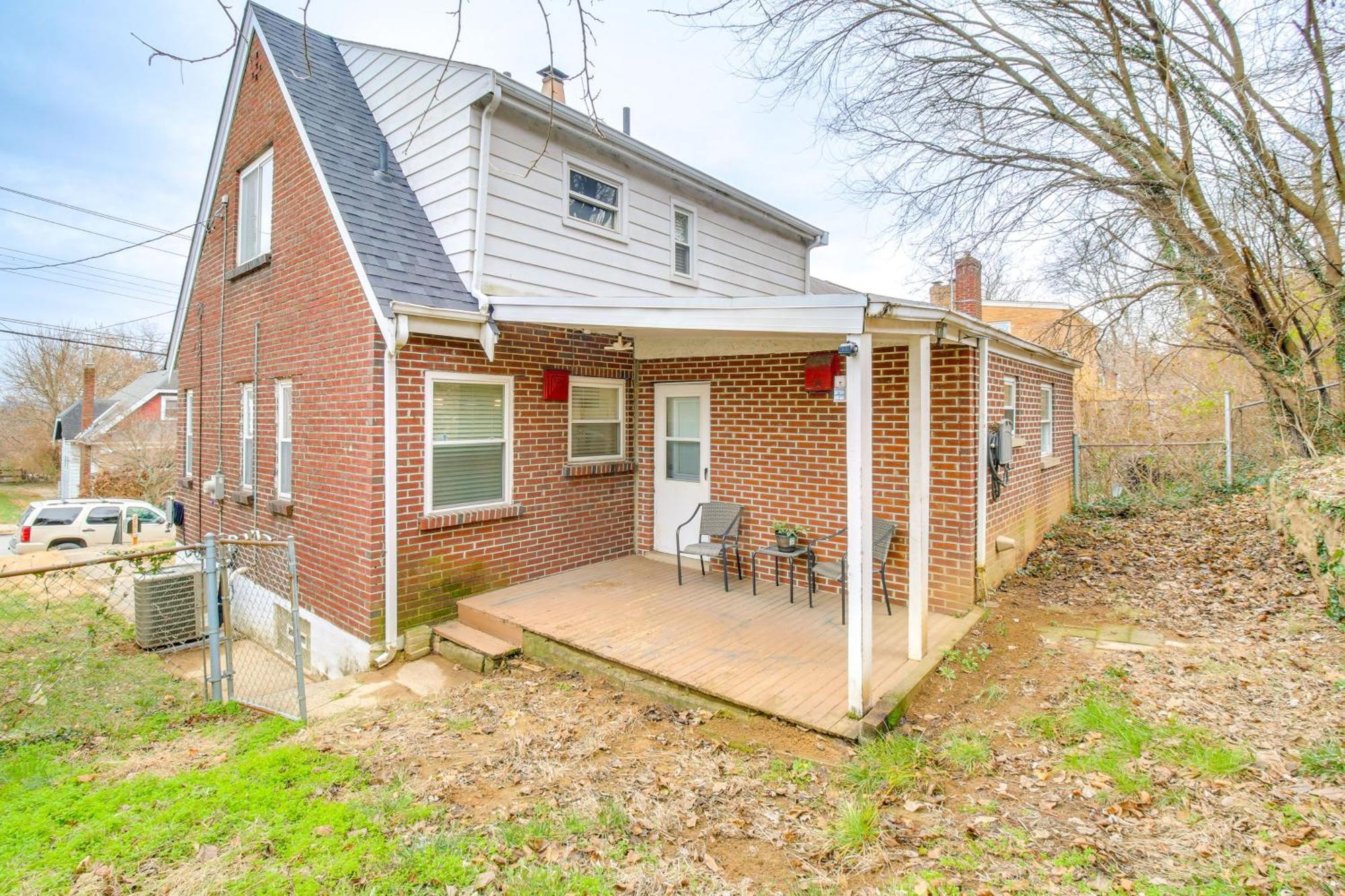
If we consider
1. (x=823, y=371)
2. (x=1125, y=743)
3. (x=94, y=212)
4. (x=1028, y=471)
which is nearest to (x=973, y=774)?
(x=1125, y=743)

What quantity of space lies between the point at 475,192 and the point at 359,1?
3.53 meters

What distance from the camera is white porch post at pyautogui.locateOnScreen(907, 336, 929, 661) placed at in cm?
443

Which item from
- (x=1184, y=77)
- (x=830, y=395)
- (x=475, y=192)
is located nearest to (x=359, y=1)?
(x=475, y=192)

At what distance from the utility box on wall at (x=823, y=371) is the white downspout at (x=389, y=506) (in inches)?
149

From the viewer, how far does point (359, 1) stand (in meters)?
2.61

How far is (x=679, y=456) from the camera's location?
747 cm

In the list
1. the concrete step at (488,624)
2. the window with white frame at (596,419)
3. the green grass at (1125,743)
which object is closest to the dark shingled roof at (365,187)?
the window with white frame at (596,419)

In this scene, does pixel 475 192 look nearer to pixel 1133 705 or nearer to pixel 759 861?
pixel 759 861

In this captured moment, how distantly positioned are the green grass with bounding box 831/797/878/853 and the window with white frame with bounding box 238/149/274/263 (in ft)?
25.9

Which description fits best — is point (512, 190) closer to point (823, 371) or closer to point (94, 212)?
point (823, 371)

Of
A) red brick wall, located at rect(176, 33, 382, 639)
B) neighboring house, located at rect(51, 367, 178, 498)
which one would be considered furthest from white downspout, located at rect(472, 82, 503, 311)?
neighboring house, located at rect(51, 367, 178, 498)

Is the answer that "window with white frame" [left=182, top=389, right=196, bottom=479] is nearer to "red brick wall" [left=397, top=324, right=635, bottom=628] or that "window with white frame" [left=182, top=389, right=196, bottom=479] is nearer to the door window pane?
"red brick wall" [left=397, top=324, right=635, bottom=628]

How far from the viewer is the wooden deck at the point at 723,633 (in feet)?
13.5

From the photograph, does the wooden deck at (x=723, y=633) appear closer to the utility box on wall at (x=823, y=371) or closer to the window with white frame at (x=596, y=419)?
the window with white frame at (x=596, y=419)
